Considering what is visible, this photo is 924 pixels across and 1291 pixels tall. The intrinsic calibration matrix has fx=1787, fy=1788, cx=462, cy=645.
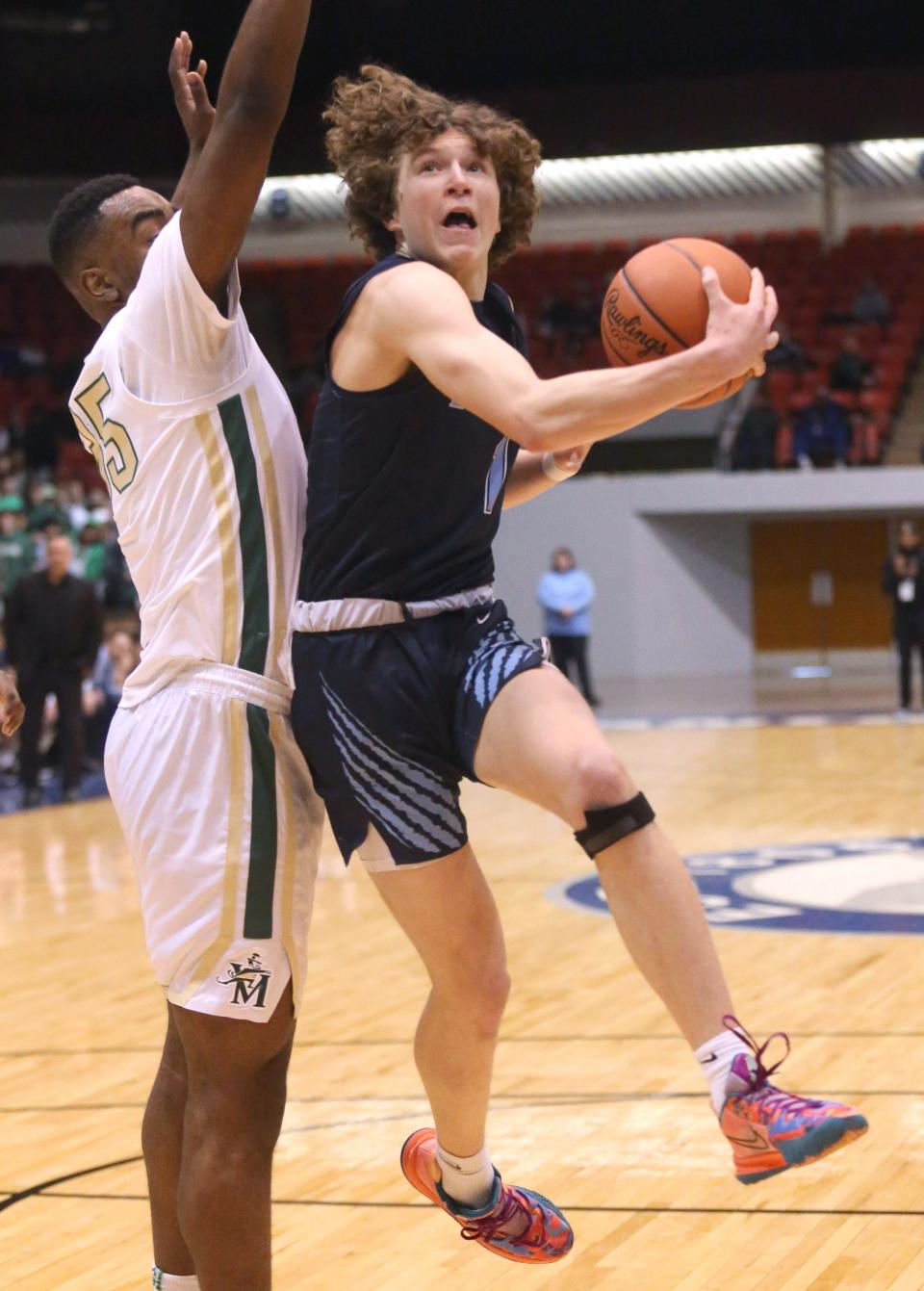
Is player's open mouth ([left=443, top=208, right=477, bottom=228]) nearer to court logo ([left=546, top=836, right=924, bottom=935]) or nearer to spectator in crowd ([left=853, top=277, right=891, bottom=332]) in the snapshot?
court logo ([left=546, top=836, right=924, bottom=935])

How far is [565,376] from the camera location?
8.62 feet

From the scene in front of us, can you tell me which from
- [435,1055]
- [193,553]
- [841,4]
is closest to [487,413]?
[193,553]

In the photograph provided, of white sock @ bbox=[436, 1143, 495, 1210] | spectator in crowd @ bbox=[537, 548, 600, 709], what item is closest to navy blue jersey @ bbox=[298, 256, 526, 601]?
white sock @ bbox=[436, 1143, 495, 1210]

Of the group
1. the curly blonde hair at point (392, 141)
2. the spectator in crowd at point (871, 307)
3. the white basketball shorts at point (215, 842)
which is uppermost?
the spectator in crowd at point (871, 307)

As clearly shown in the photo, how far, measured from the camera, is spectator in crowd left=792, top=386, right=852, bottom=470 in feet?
68.9

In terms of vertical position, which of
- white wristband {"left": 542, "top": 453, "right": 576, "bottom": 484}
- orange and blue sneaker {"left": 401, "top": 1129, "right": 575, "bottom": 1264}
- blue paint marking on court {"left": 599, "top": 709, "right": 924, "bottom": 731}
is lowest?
blue paint marking on court {"left": 599, "top": 709, "right": 924, "bottom": 731}

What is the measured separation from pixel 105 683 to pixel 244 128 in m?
12.1

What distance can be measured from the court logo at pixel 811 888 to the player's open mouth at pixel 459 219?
16.5ft

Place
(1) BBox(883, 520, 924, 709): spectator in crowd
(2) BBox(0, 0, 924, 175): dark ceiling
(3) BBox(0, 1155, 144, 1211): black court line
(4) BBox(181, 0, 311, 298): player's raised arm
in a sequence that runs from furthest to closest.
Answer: (2) BBox(0, 0, 924, 175): dark ceiling
(1) BBox(883, 520, 924, 709): spectator in crowd
(3) BBox(0, 1155, 144, 1211): black court line
(4) BBox(181, 0, 311, 298): player's raised arm

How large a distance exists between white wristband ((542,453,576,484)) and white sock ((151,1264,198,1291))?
1.67m

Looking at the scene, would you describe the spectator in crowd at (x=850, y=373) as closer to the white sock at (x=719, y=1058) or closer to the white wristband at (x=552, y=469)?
the white wristband at (x=552, y=469)

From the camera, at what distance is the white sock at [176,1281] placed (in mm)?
3307

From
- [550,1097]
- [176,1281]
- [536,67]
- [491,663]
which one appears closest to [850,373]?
[536,67]

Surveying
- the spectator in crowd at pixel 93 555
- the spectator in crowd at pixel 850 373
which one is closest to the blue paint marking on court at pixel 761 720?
the spectator in crowd at pixel 93 555
